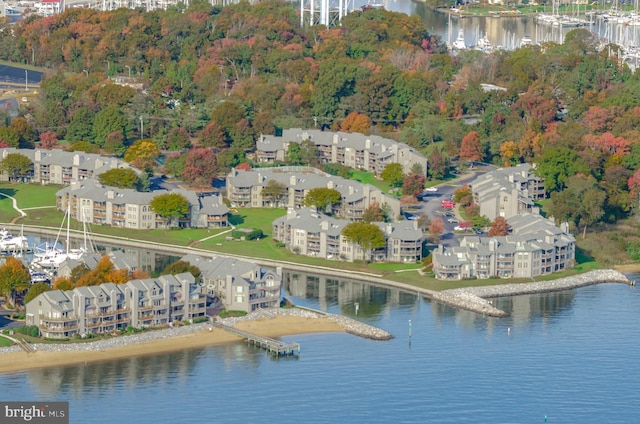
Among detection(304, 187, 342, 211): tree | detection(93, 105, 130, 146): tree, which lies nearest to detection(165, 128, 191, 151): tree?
detection(93, 105, 130, 146): tree

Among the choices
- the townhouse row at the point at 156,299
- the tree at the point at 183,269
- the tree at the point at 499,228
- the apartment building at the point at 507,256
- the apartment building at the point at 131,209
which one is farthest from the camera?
the apartment building at the point at 131,209

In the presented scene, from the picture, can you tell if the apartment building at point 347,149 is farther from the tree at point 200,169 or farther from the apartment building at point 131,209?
the apartment building at point 131,209

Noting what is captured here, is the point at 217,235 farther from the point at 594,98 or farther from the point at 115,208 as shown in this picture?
the point at 594,98

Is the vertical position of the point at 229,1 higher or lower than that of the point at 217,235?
higher

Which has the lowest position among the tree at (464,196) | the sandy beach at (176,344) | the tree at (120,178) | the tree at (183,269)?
the sandy beach at (176,344)

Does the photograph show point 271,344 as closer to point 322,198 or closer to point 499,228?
point 499,228

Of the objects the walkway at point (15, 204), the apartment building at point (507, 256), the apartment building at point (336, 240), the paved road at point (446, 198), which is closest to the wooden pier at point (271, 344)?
the apartment building at point (507, 256)

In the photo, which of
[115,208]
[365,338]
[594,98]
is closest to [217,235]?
[115,208]
